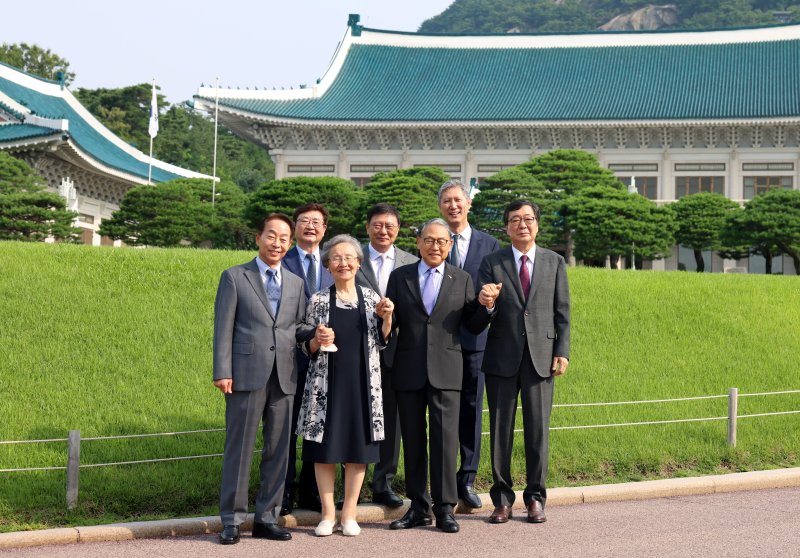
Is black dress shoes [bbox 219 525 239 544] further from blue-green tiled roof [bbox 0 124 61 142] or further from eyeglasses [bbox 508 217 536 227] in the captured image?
blue-green tiled roof [bbox 0 124 61 142]

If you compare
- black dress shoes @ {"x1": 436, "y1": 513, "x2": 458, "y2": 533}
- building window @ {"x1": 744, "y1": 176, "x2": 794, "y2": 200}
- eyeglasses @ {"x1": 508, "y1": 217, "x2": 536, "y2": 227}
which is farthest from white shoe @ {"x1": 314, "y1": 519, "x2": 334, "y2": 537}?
building window @ {"x1": 744, "y1": 176, "x2": 794, "y2": 200}

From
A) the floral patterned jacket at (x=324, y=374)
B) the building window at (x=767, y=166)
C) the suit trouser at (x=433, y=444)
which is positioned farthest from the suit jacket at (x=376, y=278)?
the building window at (x=767, y=166)

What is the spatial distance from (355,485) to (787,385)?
22.4ft

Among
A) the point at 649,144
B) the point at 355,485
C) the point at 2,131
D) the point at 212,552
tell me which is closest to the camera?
A: the point at 212,552

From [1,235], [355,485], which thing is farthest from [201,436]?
[1,235]

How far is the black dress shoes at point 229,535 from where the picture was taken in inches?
220

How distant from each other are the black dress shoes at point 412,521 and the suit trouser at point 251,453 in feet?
2.45

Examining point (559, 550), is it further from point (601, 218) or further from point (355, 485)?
point (601, 218)

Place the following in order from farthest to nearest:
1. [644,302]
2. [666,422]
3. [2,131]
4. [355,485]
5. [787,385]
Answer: [2,131]
[644,302]
[787,385]
[666,422]
[355,485]

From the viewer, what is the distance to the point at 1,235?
19031 mm

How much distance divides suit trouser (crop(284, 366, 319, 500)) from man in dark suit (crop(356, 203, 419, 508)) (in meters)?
0.43

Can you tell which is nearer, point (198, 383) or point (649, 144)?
point (198, 383)

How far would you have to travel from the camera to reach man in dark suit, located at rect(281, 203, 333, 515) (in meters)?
6.22

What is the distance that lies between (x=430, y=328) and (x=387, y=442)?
0.91 metres
